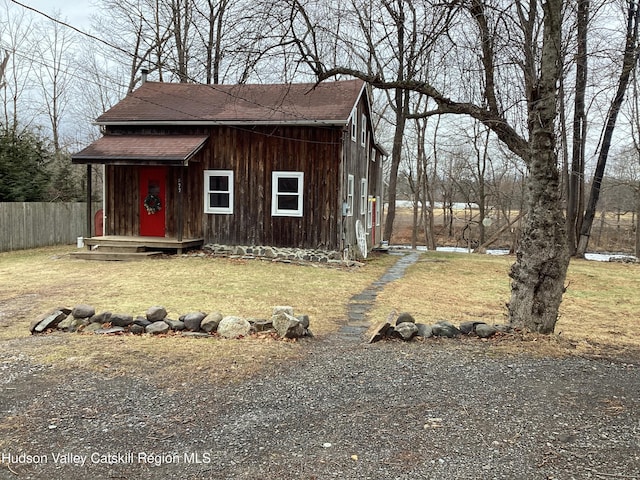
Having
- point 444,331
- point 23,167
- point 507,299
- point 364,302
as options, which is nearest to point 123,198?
point 23,167

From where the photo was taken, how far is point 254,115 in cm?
1486

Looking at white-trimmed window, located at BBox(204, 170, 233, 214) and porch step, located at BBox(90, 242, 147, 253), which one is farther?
white-trimmed window, located at BBox(204, 170, 233, 214)

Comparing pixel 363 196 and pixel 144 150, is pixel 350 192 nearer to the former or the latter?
pixel 363 196

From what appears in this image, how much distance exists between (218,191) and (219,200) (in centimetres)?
28

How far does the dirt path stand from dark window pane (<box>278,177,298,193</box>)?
9.96 metres

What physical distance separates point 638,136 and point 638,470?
2147 cm

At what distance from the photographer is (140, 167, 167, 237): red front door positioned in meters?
15.6

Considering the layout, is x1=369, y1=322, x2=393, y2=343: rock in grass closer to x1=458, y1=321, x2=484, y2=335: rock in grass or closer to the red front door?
x1=458, y1=321, x2=484, y2=335: rock in grass

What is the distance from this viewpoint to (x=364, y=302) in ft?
30.9

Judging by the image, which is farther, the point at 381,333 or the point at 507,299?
the point at 507,299

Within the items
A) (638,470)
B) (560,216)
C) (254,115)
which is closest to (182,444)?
(638,470)

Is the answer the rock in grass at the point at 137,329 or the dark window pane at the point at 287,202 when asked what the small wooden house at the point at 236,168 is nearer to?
the dark window pane at the point at 287,202

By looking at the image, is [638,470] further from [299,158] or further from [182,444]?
[299,158]

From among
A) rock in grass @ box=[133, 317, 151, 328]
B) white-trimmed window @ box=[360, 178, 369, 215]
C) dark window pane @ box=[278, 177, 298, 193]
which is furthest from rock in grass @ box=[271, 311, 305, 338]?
white-trimmed window @ box=[360, 178, 369, 215]
